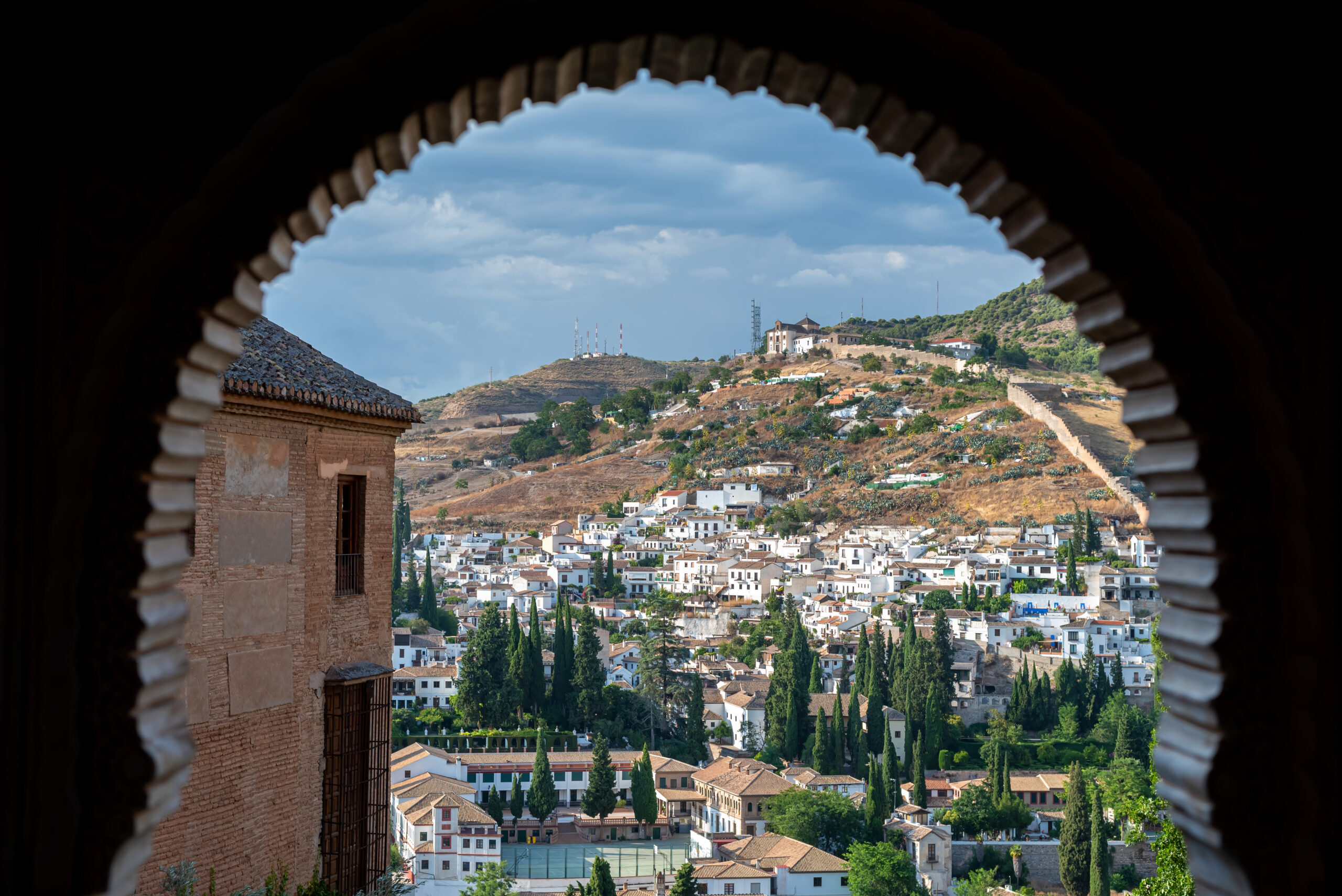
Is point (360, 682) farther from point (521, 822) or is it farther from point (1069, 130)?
point (521, 822)

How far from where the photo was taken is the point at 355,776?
18.0ft

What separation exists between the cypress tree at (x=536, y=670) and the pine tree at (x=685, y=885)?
9850 millimetres

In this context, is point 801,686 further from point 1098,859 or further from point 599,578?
point 599,578

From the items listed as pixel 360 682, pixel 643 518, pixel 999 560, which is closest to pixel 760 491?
pixel 643 518

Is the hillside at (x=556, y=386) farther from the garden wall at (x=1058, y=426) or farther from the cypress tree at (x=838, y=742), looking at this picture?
the cypress tree at (x=838, y=742)

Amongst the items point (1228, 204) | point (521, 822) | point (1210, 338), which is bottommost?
point (521, 822)

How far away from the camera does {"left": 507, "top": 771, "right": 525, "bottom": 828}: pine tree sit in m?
25.8

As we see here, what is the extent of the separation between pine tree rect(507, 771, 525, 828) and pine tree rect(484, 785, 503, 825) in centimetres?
26

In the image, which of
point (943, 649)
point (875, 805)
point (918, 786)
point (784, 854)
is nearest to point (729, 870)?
point (784, 854)

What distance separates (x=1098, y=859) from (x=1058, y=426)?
3450 cm

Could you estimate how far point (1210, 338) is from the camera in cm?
153

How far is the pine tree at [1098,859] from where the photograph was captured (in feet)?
66.7

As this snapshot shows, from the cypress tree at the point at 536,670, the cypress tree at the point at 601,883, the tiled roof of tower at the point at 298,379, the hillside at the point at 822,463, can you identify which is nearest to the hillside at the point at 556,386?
the hillside at the point at 822,463

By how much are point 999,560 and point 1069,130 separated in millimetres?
40626
